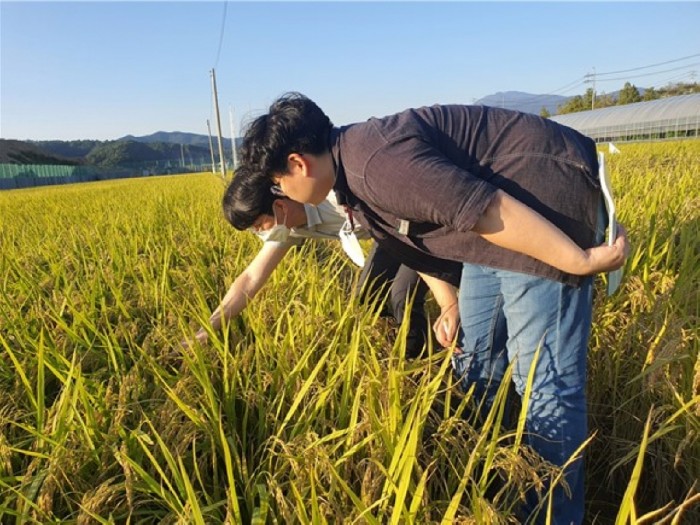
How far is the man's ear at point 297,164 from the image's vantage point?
108 cm

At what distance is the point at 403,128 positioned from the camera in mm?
1005

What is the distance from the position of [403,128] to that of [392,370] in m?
0.51

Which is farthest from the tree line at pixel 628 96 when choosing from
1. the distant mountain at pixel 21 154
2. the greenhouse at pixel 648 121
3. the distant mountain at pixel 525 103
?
the distant mountain at pixel 21 154

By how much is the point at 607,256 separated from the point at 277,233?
38.6 inches

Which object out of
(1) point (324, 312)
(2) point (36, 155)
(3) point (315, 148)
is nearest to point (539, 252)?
(3) point (315, 148)

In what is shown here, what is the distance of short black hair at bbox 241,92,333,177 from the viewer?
1.06 m

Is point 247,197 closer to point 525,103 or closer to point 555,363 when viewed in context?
point 555,363

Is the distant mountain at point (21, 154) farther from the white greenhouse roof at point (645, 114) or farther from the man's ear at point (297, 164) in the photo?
the man's ear at point (297, 164)

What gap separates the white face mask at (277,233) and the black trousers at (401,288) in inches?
13.3

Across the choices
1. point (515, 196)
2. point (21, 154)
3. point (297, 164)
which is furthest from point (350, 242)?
point (21, 154)

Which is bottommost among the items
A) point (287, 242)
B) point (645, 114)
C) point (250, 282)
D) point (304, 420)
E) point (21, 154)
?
point (304, 420)

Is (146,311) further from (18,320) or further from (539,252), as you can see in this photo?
(539,252)

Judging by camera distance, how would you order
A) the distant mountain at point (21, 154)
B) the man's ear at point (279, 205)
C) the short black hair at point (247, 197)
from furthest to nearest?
the distant mountain at point (21, 154) < the man's ear at point (279, 205) < the short black hair at point (247, 197)

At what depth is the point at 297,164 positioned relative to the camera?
1.09 meters
